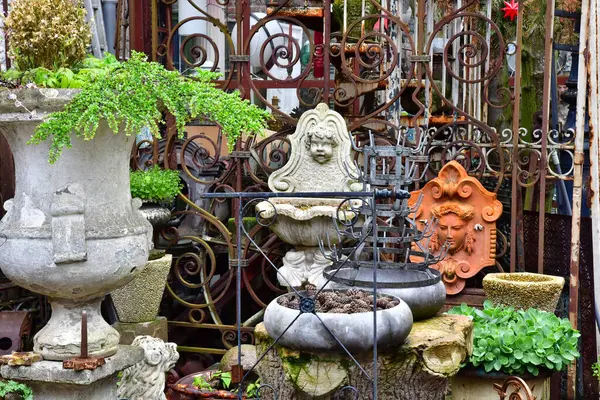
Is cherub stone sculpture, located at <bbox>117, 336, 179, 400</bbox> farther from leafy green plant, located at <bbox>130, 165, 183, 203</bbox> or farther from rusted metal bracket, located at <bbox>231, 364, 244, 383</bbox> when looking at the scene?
leafy green plant, located at <bbox>130, 165, 183, 203</bbox>

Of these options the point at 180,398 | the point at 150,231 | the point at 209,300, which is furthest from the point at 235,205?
the point at 150,231

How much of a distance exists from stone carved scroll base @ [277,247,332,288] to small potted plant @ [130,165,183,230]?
979 millimetres

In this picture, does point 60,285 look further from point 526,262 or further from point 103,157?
point 526,262

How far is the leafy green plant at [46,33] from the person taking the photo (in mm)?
4219

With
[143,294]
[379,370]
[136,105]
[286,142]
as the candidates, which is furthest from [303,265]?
[136,105]

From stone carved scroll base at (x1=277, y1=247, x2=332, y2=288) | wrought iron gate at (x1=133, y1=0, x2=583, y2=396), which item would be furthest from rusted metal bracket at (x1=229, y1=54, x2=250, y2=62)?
stone carved scroll base at (x1=277, y1=247, x2=332, y2=288)

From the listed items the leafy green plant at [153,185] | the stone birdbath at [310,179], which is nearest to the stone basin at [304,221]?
the stone birdbath at [310,179]

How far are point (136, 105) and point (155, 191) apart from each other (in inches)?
93.2

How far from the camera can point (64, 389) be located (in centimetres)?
446

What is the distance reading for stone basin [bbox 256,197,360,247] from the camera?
6.02 m

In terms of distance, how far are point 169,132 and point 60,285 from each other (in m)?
2.78

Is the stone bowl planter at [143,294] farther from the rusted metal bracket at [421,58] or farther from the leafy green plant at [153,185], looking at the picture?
the rusted metal bracket at [421,58]

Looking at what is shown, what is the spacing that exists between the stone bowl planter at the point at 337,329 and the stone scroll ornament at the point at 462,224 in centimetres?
239

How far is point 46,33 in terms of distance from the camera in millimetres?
4246
